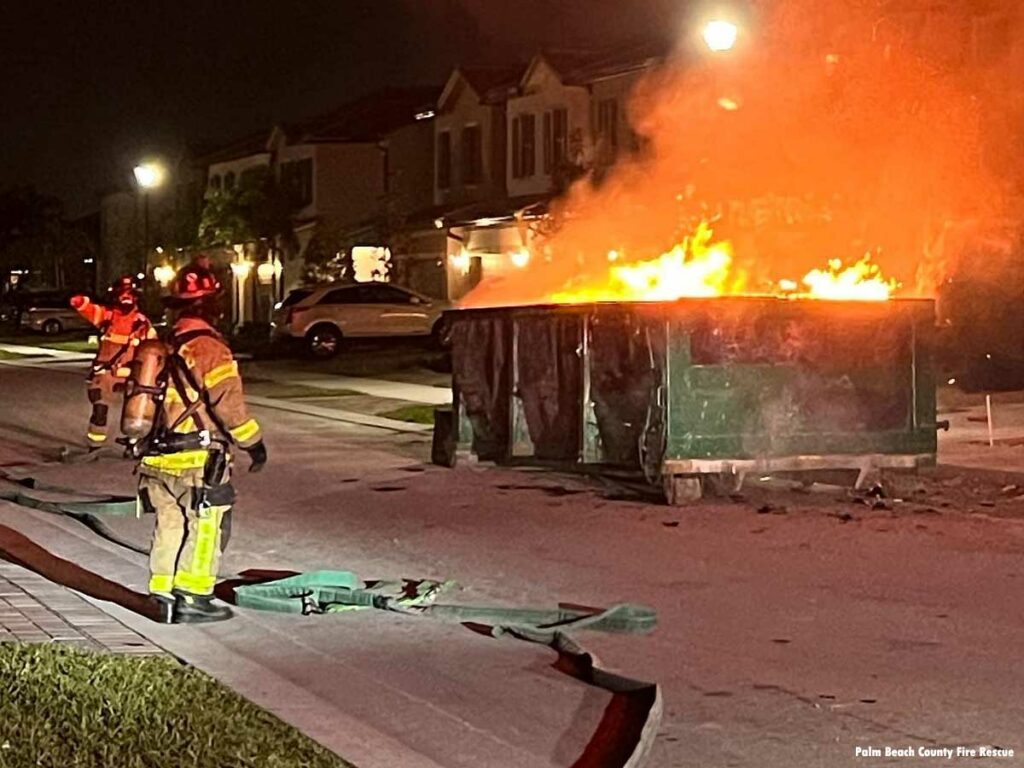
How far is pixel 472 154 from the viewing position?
43.9 m

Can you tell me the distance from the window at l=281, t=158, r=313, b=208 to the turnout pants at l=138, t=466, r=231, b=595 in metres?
42.6

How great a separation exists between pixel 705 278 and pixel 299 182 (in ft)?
122

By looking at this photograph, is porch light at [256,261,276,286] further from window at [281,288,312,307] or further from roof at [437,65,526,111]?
window at [281,288,312,307]

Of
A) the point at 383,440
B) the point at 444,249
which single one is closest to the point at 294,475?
the point at 383,440

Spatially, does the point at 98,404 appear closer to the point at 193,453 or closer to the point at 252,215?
the point at 193,453

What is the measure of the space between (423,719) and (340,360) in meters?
28.7

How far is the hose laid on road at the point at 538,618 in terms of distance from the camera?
6504 millimetres

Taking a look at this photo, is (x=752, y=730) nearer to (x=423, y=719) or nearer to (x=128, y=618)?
(x=423, y=719)

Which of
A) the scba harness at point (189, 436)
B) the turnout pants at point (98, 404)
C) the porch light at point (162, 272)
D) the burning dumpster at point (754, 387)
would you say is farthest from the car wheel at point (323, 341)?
the scba harness at point (189, 436)

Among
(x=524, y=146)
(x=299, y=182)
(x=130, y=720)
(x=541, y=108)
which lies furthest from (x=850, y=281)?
(x=299, y=182)

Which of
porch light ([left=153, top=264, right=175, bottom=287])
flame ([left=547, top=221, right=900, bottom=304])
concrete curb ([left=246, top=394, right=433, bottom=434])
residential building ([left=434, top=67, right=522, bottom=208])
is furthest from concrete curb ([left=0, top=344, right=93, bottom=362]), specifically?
flame ([left=547, top=221, right=900, bottom=304])

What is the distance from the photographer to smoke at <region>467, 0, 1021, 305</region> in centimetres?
1628

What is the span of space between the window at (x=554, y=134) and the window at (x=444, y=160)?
588cm

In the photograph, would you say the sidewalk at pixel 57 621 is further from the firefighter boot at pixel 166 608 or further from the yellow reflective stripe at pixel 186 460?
the yellow reflective stripe at pixel 186 460
